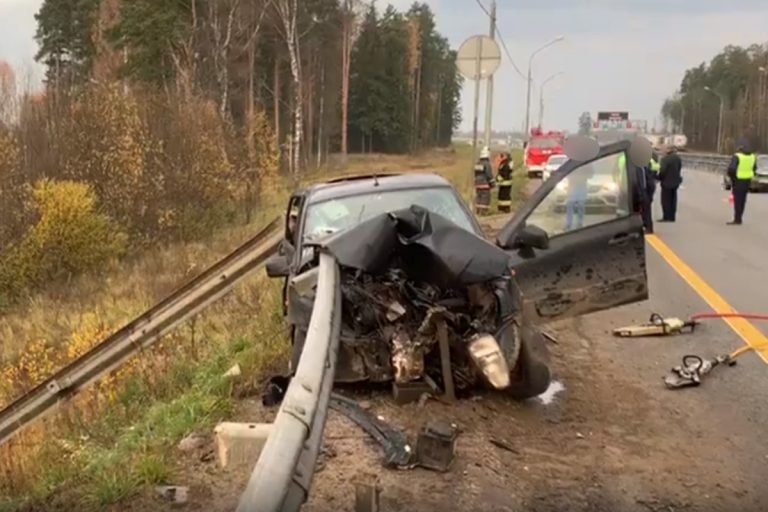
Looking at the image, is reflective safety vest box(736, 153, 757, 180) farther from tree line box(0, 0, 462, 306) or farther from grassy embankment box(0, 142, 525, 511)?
tree line box(0, 0, 462, 306)

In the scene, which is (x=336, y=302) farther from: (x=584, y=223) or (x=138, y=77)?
(x=138, y=77)

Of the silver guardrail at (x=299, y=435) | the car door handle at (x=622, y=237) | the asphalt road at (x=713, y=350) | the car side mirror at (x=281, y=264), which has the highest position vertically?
the car door handle at (x=622, y=237)

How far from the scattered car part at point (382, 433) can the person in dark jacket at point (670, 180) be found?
520 inches

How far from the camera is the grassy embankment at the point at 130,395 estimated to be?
512 cm

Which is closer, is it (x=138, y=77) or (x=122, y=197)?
(x=122, y=197)

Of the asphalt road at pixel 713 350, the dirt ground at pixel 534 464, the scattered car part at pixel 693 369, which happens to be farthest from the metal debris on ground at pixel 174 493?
the scattered car part at pixel 693 369

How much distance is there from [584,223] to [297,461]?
195 inches

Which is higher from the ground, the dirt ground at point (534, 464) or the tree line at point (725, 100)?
the tree line at point (725, 100)

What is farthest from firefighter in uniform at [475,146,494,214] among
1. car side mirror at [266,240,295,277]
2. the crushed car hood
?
the crushed car hood

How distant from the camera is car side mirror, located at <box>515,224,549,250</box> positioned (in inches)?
261

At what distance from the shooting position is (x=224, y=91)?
34406mm

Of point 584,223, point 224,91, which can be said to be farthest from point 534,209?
point 224,91

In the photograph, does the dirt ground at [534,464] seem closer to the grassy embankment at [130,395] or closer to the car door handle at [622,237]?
the grassy embankment at [130,395]

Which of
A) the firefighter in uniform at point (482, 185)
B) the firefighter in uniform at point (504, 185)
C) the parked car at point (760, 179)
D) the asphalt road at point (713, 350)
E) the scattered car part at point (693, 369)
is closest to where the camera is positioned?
the asphalt road at point (713, 350)
